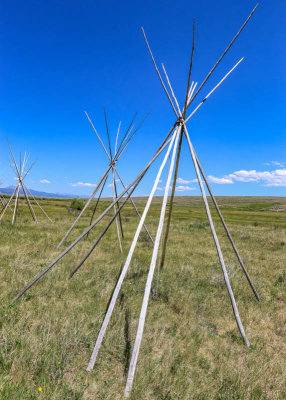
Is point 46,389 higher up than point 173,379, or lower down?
higher up

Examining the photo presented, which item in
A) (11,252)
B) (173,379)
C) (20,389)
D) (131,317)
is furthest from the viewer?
(11,252)

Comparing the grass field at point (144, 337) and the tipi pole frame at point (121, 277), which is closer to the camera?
the grass field at point (144, 337)

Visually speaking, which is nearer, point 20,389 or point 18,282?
point 20,389

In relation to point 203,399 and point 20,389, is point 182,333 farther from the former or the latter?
point 20,389

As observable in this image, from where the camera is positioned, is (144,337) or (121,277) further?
(144,337)

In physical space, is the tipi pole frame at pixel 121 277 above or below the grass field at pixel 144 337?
above

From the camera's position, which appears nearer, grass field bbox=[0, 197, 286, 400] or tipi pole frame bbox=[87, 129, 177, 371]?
grass field bbox=[0, 197, 286, 400]

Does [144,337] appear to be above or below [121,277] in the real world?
below

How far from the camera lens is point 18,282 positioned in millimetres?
4645

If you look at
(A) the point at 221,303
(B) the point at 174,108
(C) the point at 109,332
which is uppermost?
(B) the point at 174,108

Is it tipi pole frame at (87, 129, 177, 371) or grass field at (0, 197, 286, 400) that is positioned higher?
tipi pole frame at (87, 129, 177, 371)

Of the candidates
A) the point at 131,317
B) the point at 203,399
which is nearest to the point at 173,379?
the point at 203,399

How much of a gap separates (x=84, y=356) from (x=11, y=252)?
17.4ft

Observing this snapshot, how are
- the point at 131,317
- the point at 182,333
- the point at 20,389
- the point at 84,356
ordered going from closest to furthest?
the point at 20,389
the point at 84,356
the point at 182,333
the point at 131,317
